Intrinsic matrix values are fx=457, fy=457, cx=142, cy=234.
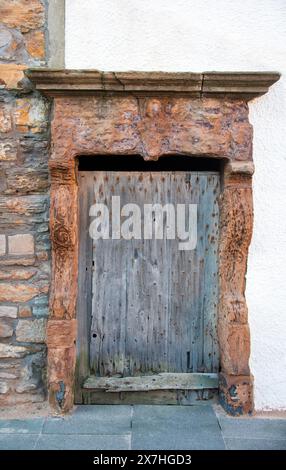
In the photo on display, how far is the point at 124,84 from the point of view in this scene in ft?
10.3

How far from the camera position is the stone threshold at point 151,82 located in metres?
3.09

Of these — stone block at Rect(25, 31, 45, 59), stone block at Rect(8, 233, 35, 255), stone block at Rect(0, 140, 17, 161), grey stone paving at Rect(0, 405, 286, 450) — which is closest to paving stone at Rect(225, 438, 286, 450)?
grey stone paving at Rect(0, 405, 286, 450)

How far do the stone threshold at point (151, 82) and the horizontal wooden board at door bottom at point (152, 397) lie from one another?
222cm

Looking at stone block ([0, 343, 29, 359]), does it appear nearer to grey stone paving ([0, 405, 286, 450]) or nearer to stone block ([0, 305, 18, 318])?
stone block ([0, 305, 18, 318])

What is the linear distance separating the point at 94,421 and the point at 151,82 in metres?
2.38

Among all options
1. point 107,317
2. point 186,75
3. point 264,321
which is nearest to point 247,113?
point 186,75

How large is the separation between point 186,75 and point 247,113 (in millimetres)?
526

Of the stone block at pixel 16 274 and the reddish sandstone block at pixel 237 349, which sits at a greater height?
the stone block at pixel 16 274

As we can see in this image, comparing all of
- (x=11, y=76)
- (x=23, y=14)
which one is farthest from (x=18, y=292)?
(x=23, y=14)

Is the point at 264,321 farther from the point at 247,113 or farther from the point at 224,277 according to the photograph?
the point at 247,113

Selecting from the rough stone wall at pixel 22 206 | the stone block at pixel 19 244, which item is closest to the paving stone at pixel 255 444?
the rough stone wall at pixel 22 206

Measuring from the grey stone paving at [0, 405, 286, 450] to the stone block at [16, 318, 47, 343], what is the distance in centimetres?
55

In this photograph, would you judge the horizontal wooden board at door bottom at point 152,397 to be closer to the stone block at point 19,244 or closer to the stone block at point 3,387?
the stone block at point 3,387
